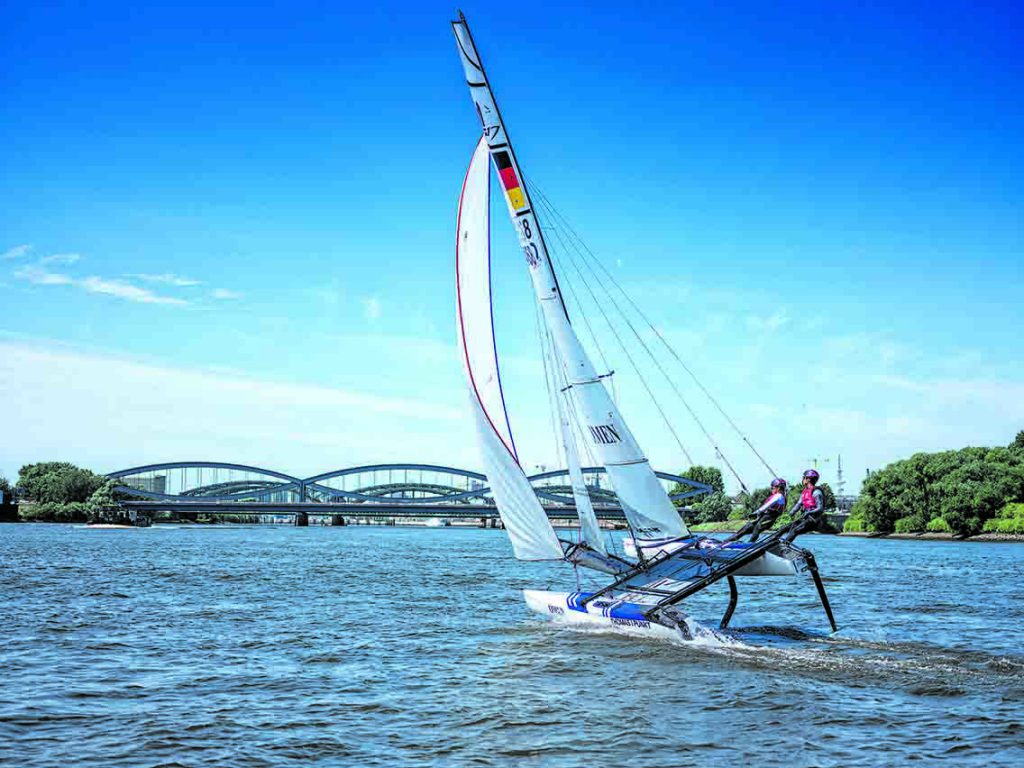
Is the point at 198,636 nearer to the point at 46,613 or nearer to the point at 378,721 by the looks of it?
the point at 46,613

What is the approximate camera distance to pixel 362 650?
2105 cm

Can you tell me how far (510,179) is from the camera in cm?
2456

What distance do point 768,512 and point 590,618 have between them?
5.16 metres

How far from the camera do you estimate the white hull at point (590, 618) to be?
21.5 meters

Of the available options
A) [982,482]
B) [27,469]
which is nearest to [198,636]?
[982,482]

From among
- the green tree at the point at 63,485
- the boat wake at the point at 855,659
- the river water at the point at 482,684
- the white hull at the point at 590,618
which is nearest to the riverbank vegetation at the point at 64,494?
the green tree at the point at 63,485

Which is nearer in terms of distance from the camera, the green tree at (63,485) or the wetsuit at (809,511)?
the wetsuit at (809,511)

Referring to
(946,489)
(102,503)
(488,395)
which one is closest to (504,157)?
(488,395)

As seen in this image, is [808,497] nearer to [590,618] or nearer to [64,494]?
[590,618]

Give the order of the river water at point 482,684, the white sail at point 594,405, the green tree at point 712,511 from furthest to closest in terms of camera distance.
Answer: the green tree at point 712,511 → the white sail at point 594,405 → the river water at point 482,684

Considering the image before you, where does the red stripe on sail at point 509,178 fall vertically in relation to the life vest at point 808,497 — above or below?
above

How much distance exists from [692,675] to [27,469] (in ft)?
621

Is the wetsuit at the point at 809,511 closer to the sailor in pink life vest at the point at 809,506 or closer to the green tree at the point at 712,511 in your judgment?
the sailor in pink life vest at the point at 809,506

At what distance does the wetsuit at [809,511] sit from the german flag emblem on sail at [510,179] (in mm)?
10242
